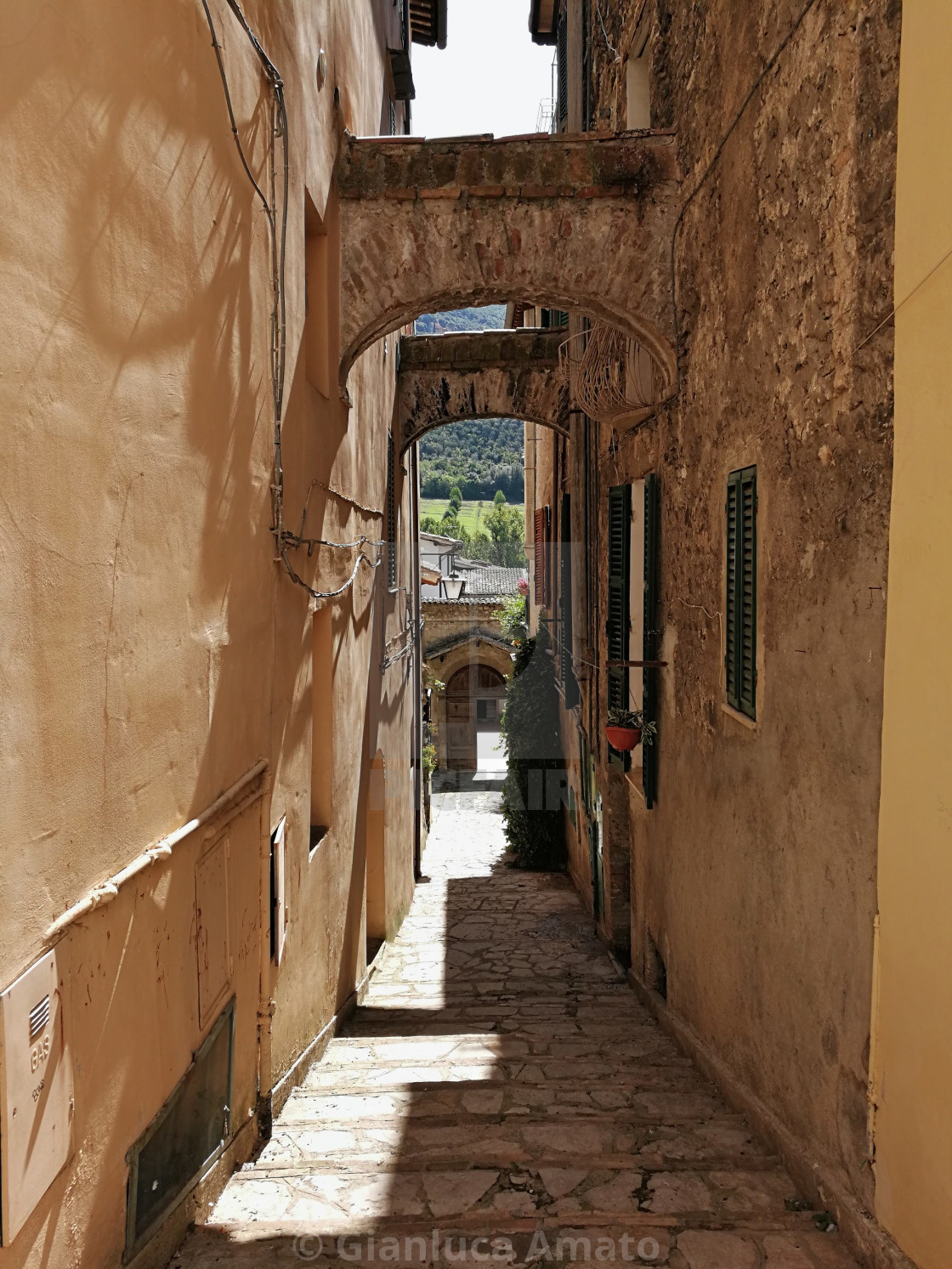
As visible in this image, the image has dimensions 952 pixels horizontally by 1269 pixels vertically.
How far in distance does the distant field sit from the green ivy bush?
70.1m

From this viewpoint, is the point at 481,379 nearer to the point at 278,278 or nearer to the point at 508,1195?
the point at 278,278

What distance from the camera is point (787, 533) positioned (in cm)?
448

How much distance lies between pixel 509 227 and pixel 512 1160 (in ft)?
19.7

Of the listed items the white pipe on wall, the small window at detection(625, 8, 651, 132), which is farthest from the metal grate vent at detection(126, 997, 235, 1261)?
the small window at detection(625, 8, 651, 132)

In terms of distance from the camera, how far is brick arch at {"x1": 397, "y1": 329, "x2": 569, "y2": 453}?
1234 cm

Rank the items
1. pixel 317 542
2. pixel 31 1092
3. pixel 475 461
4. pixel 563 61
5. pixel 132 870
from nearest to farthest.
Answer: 1. pixel 31 1092
2. pixel 132 870
3. pixel 317 542
4. pixel 563 61
5. pixel 475 461

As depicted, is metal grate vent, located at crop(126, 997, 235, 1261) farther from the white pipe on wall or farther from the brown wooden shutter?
the brown wooden shutter

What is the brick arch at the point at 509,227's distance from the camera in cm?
709

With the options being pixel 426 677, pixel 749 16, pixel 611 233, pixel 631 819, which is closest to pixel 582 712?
pixel 631 819

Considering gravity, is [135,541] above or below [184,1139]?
above

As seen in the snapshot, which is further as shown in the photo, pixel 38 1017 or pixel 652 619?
pixel 652 619

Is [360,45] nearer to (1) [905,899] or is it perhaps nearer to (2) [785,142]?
(2) [785,142]

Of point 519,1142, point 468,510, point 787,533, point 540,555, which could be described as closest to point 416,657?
point 540,555

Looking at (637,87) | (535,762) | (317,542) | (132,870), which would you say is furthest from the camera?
(535,762)
